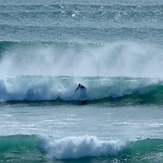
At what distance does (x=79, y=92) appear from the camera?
144 ft

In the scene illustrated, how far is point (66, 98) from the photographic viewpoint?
43844 millimetres

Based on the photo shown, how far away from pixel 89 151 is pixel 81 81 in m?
10.7

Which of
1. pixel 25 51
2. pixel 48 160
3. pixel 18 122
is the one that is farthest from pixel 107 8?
pixel 48 160

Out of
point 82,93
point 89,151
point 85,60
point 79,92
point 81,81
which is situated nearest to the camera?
point 89,151

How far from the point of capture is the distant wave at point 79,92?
43.6m

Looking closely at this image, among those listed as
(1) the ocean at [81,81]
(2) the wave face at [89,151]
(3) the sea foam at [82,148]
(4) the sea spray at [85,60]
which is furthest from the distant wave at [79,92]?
(3) the sea foam at [82,148]

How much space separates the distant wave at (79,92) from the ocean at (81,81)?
4 cm

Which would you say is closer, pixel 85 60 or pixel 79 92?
pixel 79 92

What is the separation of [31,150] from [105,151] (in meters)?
2.66

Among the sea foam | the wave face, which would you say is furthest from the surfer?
the sea foam

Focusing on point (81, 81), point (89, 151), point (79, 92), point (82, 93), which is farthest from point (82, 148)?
point (81, 81)

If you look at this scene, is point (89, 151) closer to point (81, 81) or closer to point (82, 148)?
point (82, 148)

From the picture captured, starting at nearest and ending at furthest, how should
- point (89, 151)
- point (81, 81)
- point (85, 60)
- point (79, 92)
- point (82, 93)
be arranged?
1. point (89, 151)
2. point (82, 93)
3. point (79, 92)
4. point (81, 81)
5. point (85, 60)

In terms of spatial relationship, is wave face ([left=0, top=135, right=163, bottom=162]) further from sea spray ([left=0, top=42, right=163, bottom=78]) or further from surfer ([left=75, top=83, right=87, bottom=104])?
sea spray ([left=0, top=42, right=163, bottom=78])
